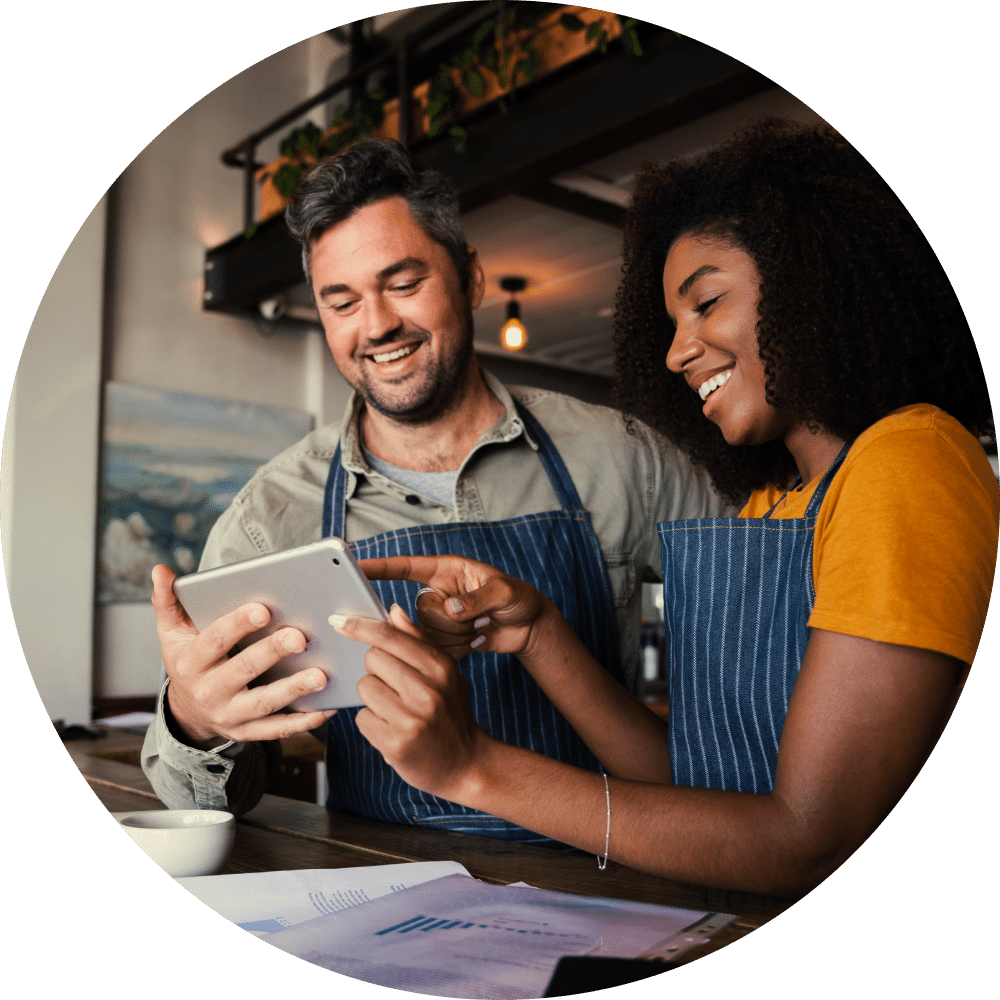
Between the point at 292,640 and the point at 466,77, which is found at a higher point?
the point at 466,77

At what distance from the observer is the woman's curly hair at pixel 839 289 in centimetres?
61

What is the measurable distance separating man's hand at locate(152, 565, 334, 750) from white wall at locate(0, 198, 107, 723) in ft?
0.71

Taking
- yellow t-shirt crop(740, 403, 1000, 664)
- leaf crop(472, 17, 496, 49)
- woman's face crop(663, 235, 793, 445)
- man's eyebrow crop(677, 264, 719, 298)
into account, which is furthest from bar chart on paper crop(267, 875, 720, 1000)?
leaf crop(472, 17, 496, 49)

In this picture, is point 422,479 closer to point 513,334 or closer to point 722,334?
point 513,334

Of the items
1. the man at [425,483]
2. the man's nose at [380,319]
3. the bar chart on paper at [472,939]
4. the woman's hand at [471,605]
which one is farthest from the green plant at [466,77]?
the bar chart on paper at [472,939]

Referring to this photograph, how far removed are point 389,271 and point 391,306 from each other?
32 mm

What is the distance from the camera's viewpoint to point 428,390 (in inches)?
33.5

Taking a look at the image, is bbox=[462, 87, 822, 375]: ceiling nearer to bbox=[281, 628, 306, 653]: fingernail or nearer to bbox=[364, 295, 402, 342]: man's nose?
bbox=[364, 295, 402, 342]: man's nose

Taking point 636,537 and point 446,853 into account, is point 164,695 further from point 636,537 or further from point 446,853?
point 636,537

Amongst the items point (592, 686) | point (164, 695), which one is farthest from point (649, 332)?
point (164, 695)

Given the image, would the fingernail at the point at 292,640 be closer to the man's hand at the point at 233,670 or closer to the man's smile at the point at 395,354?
the man's hand at the point at 233,670

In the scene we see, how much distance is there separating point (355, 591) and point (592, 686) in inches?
11.9

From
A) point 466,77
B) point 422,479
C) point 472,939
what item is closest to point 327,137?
point 466,77

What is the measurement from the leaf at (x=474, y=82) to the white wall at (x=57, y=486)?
0.44 m
